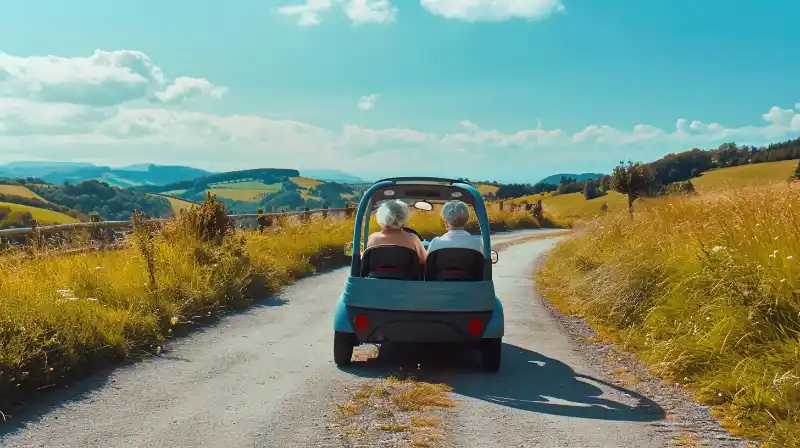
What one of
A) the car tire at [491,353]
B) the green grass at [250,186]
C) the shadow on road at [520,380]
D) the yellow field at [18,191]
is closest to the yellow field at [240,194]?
the green grass at [250,186]

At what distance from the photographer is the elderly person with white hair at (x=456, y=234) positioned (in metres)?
6.89

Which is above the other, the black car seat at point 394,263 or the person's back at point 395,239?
the person's back at point 395,239

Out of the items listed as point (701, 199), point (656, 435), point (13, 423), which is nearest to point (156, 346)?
point (13, 423)

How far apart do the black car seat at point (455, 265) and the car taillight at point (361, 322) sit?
82cm

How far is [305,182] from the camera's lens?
498 ft

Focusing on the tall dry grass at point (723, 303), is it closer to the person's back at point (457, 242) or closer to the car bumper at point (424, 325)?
the car bumper at point (424, 325)

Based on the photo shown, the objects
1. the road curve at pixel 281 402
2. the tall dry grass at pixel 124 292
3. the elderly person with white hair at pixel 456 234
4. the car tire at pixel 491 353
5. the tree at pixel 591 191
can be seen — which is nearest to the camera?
the road curve at pixel 281 402

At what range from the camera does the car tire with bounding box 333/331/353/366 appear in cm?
682

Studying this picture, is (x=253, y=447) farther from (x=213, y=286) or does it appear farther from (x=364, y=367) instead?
(x=213, y=286)

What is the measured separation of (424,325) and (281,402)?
1.73m

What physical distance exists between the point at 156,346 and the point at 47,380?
6.12 feet

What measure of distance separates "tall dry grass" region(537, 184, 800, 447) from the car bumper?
2001 mm

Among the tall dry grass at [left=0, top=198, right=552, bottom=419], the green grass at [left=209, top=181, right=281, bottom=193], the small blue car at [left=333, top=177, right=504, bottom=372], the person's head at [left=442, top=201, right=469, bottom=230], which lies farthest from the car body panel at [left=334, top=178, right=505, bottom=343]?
the green grass at [left=209, top=181, right=281, bottom=193]

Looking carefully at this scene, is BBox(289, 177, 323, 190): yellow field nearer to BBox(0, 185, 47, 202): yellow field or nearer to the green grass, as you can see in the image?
the green grass
